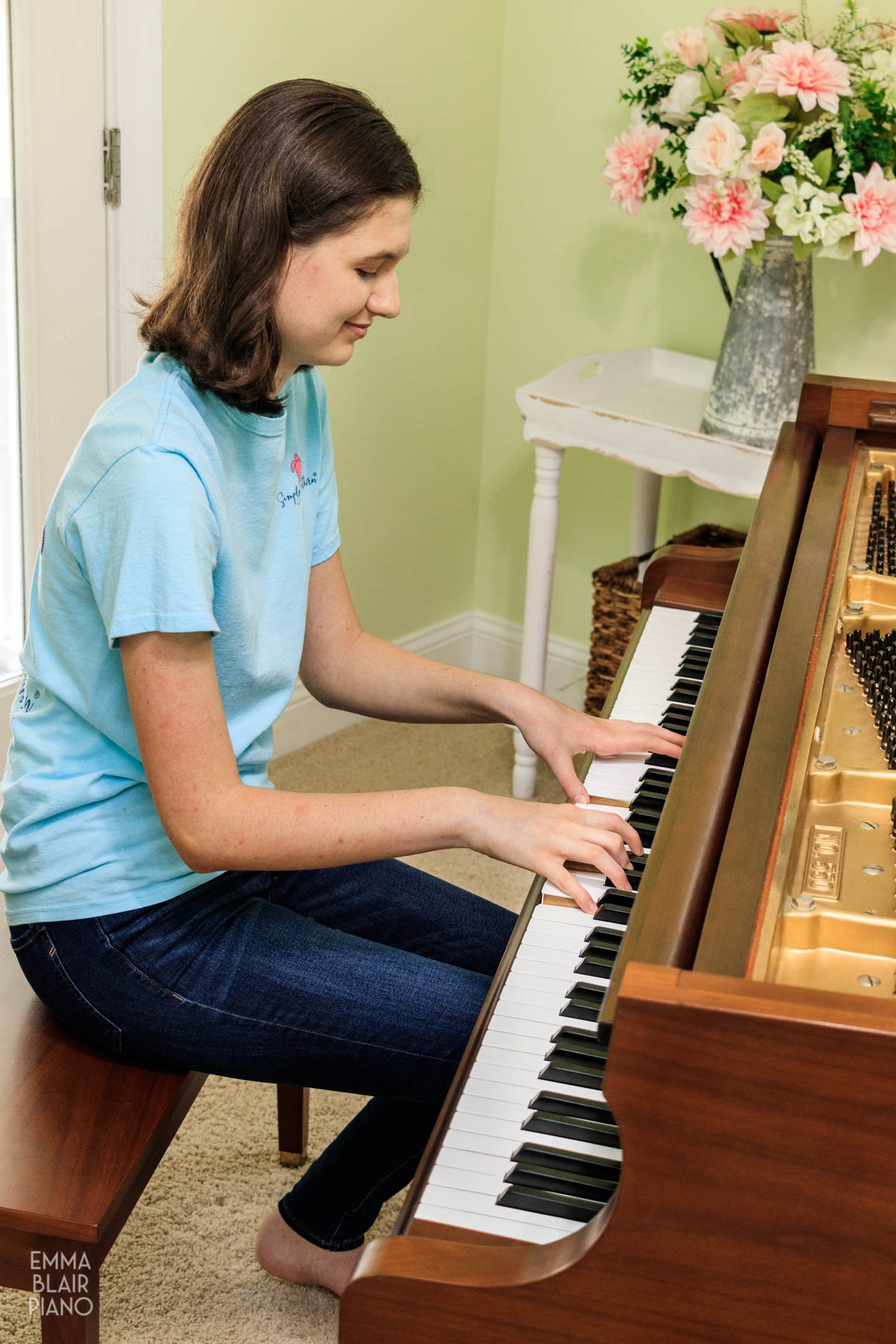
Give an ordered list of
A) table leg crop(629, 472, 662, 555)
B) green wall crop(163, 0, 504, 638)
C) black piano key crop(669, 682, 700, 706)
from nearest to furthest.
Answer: black piano key crop(669, 682, 700, 706) < green wall crop(163, 0, 504, 638) < table leg crop(629, 472, 662, 555)

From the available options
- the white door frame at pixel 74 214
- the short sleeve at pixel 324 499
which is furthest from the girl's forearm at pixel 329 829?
the white door frame at pixel 74 214

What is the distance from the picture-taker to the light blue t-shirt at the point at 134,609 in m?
1.04

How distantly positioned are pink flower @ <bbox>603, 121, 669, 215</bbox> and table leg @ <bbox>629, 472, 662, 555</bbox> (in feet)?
1.93

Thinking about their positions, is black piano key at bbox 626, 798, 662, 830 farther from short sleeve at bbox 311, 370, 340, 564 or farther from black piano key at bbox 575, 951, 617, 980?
short sleeve at bbox 311, 370, 340, 564

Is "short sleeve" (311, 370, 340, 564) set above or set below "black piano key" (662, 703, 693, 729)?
above

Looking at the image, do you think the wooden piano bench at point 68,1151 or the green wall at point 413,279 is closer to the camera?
the wooden piano bench at point 68,1151

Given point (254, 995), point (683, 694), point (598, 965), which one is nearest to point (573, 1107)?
point (598, 965)

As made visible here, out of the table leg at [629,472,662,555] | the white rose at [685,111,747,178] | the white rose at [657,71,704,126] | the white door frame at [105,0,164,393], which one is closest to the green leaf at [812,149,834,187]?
the white rose at [685,111,747,178]

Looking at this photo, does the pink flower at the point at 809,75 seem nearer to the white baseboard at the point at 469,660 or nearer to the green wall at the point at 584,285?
the green wall at the point at 584,285

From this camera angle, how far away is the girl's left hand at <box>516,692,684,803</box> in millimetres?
1277

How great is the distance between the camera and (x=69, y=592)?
114 cm

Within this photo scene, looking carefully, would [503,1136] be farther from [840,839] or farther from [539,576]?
[539,576]

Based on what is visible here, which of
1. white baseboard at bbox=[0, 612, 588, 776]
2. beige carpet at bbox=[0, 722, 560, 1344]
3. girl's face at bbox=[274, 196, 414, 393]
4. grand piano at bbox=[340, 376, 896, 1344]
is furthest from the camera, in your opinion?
white baseboard at bbox=[0, 612, 588, 776]

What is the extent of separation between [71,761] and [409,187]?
1.91ft
